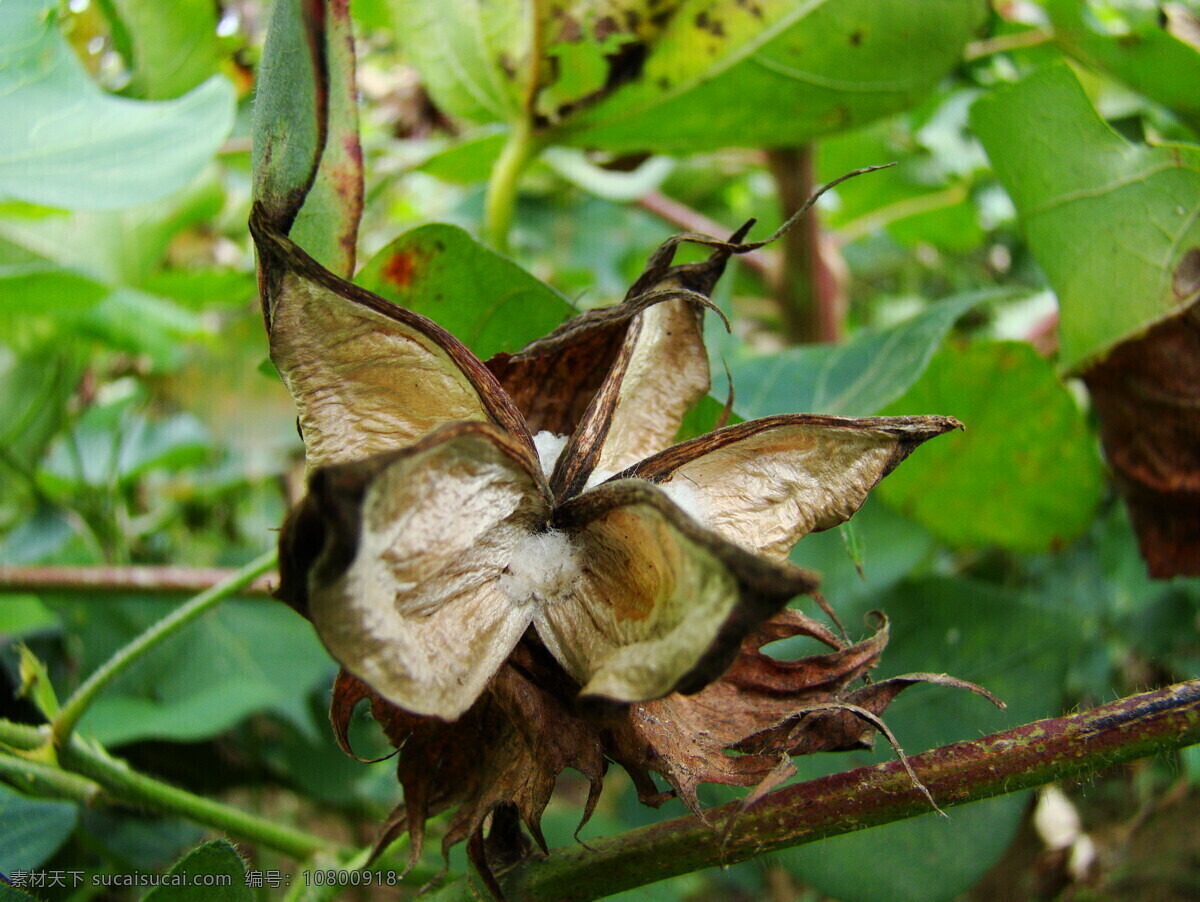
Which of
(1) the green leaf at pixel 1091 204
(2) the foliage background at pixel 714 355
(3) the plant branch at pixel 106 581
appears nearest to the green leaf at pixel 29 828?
(2) the foliage background at pixel 714 355

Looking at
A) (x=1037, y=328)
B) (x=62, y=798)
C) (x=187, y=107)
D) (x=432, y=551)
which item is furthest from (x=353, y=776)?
(x=1037, y=328)

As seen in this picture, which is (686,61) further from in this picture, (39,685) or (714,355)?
(39,685)

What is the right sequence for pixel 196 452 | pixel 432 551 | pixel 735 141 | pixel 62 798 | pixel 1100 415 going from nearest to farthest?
pixel 432 551 < pixel 62 798 < pixel 1100 415 < pixel 735 141 < pixel 196 452

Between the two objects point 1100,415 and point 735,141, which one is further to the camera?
point 735,141

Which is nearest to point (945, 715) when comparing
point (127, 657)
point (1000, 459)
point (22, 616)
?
point (1000, 459)

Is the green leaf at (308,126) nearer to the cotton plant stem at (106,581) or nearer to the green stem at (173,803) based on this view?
the green stem at (173,803)

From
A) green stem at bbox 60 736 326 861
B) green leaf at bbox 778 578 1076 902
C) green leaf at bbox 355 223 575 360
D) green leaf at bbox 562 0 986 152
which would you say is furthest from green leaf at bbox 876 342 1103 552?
green stem at bbox 60 736 326 861

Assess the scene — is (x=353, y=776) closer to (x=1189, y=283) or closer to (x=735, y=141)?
(x=735, y=141)

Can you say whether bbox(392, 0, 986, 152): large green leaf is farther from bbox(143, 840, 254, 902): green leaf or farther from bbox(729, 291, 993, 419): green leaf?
bbox(143, 840, 254, 902): green leaf
